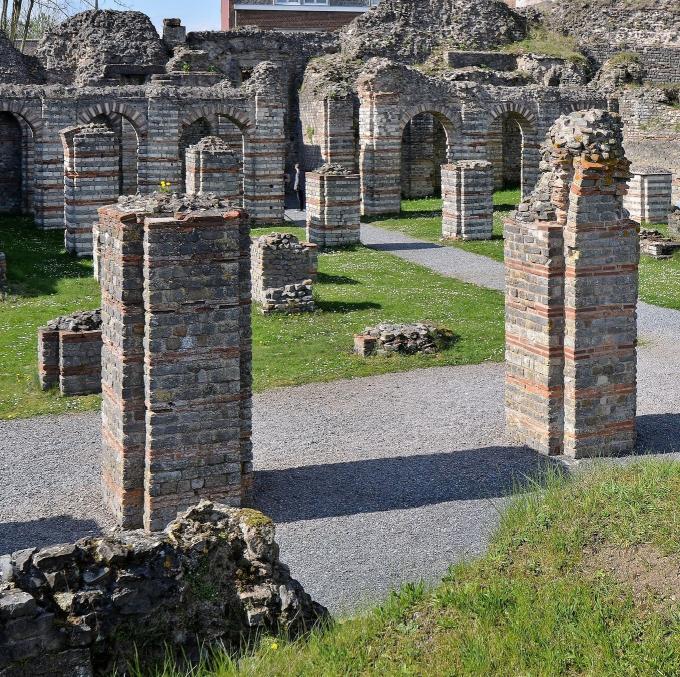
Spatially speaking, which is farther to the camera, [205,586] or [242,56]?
[242,56]

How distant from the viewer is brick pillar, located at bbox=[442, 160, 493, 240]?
22.8m

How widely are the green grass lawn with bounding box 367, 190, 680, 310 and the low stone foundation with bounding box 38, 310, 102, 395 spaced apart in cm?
516

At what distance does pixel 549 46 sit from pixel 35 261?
20.6 m

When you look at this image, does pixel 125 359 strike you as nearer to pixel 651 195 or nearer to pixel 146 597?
pixel 146 597

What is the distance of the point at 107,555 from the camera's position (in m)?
5.33

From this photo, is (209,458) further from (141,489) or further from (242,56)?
(242,56)

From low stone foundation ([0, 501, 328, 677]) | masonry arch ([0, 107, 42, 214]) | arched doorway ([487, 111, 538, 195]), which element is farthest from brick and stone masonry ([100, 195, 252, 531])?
arched doorway ([487, 111, 538, 195])

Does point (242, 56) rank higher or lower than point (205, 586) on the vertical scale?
higher

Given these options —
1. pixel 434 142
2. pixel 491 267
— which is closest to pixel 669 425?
pixel 491 267

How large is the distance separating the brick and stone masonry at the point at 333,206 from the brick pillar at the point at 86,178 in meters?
3.96

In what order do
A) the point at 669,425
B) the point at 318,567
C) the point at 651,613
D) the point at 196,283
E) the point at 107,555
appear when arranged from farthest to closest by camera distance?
the point at 669,425, the point at 196,283, the point at 318,567, the point at 651,613, the point at 107,555

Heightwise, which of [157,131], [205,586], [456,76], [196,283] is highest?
[456,76]

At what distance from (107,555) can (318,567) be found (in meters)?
2.36

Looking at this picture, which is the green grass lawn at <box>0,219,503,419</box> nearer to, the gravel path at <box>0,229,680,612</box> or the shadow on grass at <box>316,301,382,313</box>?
the shadow on grass at <box>316,301,382,313</box>
